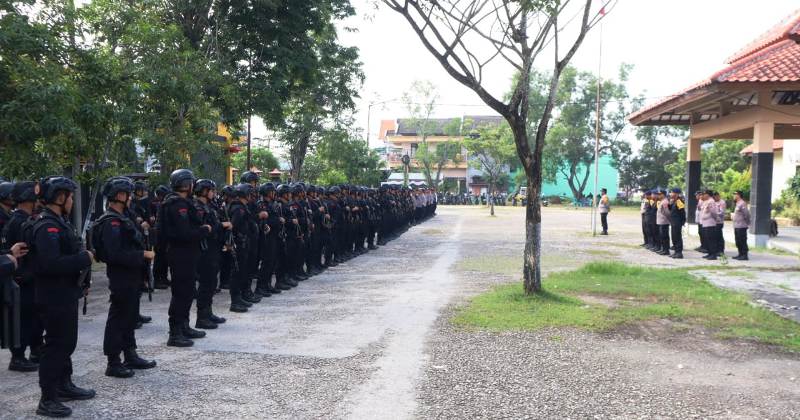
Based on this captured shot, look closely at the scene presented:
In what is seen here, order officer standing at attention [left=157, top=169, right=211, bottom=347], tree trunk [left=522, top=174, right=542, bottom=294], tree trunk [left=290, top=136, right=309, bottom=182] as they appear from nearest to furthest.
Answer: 1. officer standing at attention [left=157, top=169, right=211, bottom=347]
2. tree trunk [left=522, top=174, right=542, bottom=294]
3. tree trunk [left=290, top=136, right=309, bottom=182]

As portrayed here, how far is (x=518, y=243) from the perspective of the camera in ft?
63.0

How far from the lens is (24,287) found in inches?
→ 225

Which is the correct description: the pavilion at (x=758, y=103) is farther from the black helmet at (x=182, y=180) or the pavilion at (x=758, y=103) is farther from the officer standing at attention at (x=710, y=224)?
the black helmet at (x=182, y=180)

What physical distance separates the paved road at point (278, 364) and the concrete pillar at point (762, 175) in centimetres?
1082

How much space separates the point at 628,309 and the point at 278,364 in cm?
504

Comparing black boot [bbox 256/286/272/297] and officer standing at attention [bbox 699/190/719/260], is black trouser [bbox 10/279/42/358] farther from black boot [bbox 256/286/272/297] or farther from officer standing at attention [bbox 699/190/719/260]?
Result: officer standing at attention [bbox 699/190/719/260]

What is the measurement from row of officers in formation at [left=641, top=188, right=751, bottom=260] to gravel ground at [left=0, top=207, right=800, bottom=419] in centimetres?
862

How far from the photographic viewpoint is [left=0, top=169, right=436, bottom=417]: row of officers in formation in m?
4.73

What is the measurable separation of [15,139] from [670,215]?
1396 centimetres

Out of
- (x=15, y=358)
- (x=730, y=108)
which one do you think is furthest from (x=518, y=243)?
(x=15, y=358)

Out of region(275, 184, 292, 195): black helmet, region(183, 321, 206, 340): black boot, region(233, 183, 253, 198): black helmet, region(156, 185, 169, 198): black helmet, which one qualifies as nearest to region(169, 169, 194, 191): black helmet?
region(183, 321, 206, 340): black boot

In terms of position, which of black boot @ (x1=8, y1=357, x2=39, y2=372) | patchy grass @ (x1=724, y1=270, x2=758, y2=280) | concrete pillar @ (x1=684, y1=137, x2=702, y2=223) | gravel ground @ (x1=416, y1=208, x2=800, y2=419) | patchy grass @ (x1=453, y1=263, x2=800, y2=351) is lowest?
black boot @ (x1=8, y1=357, x2=39, y2=372)

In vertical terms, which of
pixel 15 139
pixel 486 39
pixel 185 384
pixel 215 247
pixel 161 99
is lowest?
pixel 185 384

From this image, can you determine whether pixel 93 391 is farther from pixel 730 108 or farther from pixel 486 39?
pixel 730 108
